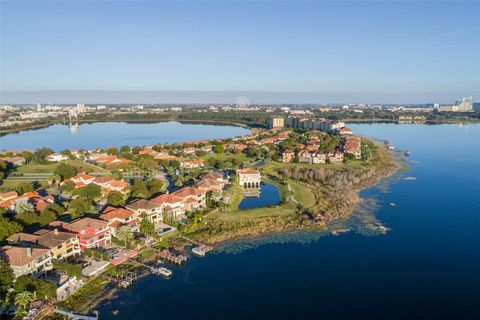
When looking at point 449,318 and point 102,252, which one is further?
point 102,252

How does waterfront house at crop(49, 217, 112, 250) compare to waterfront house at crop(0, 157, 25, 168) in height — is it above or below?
below

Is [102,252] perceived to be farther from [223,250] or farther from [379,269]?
[379,269]

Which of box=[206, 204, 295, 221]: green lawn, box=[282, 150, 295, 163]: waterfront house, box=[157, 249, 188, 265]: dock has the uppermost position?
box=[282, 150, 295, 163]: waterfront house

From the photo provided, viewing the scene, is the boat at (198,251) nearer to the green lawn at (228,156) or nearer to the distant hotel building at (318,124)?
the green lawn at (228,156)

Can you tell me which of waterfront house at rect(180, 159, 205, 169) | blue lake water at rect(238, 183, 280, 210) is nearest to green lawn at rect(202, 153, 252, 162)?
waterfront house at rect(180, 159, 205, 169)

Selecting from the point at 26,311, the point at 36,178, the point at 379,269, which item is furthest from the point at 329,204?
the point at 36,178

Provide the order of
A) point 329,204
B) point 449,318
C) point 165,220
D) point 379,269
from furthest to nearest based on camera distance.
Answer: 1. point 329,204
2. point 165,220
3. point 379,269
4. point 449,318

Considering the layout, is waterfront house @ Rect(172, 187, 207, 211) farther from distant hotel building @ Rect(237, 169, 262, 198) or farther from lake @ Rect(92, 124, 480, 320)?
distant hotel building @ Rect(237, 169, 262, 198)

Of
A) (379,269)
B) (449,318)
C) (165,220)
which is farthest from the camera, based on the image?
(165,220)
